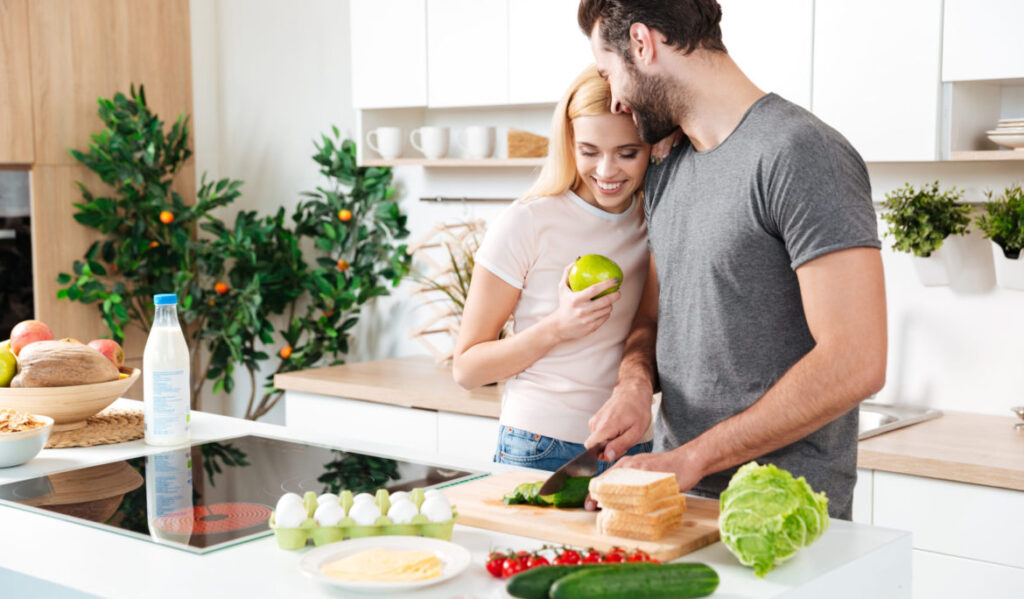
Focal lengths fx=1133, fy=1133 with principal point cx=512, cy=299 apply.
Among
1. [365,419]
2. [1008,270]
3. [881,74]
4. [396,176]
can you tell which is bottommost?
[365,419]

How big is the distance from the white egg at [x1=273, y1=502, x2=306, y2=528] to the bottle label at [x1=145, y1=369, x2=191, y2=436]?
0.64 metres

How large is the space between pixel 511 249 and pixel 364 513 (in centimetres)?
74

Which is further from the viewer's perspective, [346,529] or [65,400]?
[65,400]

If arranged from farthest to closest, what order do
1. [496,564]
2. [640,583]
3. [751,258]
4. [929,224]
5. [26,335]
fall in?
[929,224], [26,335], [751,258], [496,564], [640,583]

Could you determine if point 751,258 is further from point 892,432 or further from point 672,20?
point 892,432

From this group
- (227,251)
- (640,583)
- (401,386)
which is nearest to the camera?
(640,583)

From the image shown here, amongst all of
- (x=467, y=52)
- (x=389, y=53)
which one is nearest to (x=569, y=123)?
(x=467, y=52)

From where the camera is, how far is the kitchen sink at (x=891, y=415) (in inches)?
108

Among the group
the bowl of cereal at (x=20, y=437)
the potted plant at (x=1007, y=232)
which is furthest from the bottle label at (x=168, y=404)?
the potted plant at (x=1007, y=232)

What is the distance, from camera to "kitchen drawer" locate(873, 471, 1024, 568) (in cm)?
226

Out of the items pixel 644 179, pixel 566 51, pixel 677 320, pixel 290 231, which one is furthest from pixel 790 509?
pixel 290 231

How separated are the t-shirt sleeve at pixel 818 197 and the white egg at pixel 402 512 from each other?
633 mm

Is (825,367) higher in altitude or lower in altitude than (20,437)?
higher

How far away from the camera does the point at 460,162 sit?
3508mm
